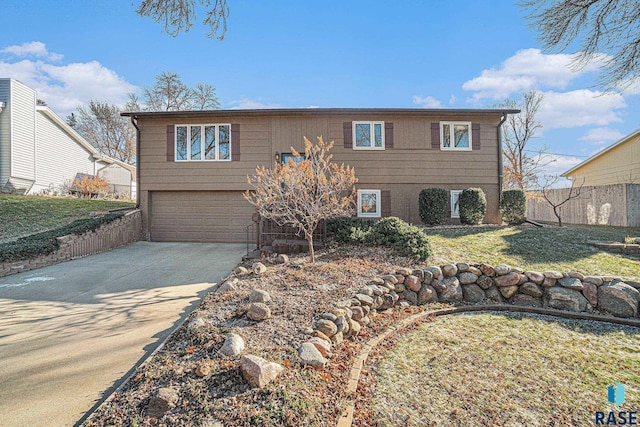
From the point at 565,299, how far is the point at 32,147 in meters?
22.9

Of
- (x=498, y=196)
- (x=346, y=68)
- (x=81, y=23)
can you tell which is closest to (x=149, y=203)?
(x=81, y=23)

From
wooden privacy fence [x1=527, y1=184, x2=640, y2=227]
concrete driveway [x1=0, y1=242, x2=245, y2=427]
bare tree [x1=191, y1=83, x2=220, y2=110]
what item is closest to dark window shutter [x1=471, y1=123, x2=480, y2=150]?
wooden privacy fence [x1=527, y1=184, x2=640, y2=227]

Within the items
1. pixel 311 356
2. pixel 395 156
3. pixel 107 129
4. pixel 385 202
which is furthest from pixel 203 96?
pixel 311 356

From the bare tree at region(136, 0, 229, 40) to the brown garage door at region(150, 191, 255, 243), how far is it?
7077mm

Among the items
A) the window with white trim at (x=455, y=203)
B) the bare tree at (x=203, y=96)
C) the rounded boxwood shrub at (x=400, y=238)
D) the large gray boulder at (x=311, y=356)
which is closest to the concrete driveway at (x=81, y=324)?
the large gray boulder at (x=311, y=356)

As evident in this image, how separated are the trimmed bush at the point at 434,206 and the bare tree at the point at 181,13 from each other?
24.5ft

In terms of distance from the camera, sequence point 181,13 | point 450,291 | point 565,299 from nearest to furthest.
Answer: point 181,13 → point 565,299 → point 450,291

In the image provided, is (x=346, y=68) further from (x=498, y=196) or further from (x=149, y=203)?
(x=149, y=203)

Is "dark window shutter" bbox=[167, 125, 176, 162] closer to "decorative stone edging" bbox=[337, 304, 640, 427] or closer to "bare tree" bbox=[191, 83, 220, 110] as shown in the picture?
"decorative stone edging" bbox=[337, 304, 640, 427]

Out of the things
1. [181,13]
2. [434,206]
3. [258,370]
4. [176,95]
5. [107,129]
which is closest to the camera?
[258,370]

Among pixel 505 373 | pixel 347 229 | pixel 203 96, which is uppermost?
pixel 203 96

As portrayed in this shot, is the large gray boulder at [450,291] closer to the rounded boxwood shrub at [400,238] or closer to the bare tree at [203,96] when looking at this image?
the rounded boxwood shrub at [400,238]

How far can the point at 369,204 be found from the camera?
35.9 feet

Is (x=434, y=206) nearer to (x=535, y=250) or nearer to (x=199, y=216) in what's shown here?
(x=535, y=250)
